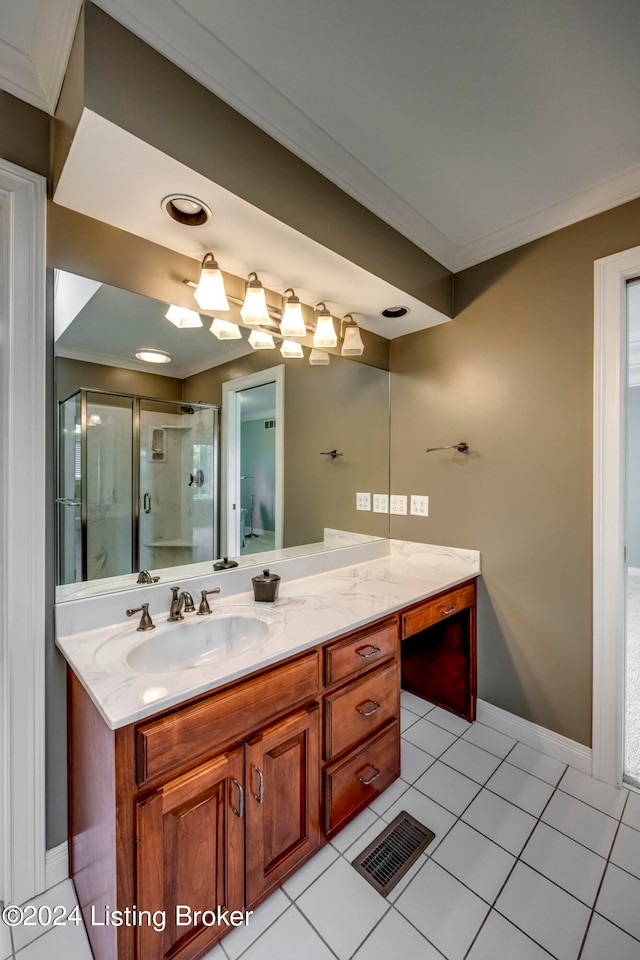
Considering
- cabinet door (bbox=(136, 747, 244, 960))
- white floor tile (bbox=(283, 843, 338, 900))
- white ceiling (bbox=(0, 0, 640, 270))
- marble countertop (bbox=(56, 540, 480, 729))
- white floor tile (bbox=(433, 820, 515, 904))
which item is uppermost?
white ceiling (bbox=(0, 0, 640, 270))

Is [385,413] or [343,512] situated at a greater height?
[385,413]

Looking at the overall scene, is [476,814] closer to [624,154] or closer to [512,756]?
[512,756]

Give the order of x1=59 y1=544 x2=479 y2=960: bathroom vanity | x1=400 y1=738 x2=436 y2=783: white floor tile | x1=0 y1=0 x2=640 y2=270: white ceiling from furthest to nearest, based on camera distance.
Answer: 1. x1=400 y1=738 x2=436 y2=783: white floor tile
2. x1=0 y1=0 x2=640 y2=270: white ceiling
3. x1=59 y1=544 x2=479 y2=960: bathroom vanity

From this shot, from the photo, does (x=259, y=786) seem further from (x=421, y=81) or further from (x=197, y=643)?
(x=421, y=81)

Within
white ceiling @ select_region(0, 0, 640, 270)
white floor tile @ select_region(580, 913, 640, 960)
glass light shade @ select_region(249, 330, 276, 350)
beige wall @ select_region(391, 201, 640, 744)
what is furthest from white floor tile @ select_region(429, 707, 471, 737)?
white ceiling @ select_region(0, 0, 640, 270)

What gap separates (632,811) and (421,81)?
8.69 feet

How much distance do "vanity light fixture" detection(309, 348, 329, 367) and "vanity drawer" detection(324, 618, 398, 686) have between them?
1.32m

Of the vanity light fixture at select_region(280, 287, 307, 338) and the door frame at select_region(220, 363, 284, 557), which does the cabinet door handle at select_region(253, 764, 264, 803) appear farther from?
the vanity light fixture at select_region(280, 287, 307, 338)

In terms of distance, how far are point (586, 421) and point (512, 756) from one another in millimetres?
1545

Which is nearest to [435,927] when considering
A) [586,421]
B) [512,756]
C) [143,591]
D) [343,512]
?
[512,756]

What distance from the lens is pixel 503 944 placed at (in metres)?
1.10

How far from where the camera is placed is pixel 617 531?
65.2 inches

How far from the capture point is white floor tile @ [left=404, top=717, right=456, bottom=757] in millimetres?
1900

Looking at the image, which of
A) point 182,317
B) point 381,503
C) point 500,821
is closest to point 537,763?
point 500,821
